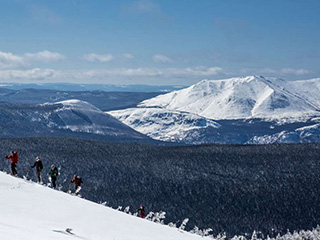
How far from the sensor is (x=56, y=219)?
31.4m

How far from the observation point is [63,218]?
106ft

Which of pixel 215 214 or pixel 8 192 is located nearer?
pixel 8 192

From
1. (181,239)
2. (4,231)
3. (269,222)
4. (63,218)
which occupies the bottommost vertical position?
(269,222)

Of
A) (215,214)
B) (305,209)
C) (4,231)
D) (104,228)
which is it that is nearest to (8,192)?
(104,228)

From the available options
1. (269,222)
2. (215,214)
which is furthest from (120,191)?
(269,222)

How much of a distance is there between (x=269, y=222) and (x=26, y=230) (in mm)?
154605

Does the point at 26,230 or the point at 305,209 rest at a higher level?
the point at 26,230

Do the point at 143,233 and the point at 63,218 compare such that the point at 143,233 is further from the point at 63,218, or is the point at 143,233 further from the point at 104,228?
the point at 63,218

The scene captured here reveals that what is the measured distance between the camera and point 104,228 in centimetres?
3161

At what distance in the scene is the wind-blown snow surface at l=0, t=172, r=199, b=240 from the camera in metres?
25.0

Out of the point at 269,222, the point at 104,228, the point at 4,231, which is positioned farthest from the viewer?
the point at 269,222

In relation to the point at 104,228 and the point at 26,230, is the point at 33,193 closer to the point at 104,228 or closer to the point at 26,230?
the point at 104,228

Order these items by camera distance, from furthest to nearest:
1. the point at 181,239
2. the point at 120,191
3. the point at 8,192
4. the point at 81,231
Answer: the point at 120,191
the point at 8,192
the point at 181,239
the point at 81,231

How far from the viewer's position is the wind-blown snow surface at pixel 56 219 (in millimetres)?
25047
